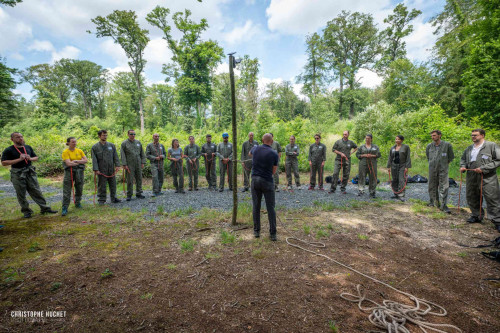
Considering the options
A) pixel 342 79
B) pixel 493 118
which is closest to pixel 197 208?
pixel 493 118

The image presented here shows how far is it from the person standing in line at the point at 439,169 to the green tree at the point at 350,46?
2596 centimetres

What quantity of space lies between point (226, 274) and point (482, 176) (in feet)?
18.8

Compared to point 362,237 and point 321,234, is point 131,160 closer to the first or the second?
point 321,234

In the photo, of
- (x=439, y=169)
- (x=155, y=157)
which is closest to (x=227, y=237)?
(x=155, y=157)

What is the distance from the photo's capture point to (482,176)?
4.80m

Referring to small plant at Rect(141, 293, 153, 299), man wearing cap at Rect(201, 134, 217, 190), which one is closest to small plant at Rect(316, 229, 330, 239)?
small plant at Rect(141, 293, 153, 299)

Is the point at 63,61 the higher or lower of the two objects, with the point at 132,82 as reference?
higher

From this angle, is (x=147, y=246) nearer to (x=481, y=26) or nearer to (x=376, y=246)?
(x=376, y=246)

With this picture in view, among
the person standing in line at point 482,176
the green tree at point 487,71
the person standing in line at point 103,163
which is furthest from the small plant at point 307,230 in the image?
the green tree at point 487,71

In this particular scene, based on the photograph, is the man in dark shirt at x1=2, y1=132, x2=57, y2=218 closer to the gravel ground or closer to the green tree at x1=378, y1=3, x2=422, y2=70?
the gravel ground

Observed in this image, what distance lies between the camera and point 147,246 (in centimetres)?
382

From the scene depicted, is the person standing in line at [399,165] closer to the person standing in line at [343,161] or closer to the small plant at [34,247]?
the person standing in line at [343,161]

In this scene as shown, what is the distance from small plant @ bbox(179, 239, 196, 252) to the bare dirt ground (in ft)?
0.09

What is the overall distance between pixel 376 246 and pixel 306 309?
2.20 metres
